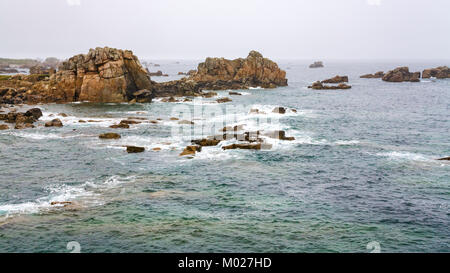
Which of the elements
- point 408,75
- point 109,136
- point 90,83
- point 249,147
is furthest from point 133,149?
point 408,75

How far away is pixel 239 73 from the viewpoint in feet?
486

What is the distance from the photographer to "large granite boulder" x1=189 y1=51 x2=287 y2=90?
474 ft

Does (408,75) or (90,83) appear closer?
(90,83)

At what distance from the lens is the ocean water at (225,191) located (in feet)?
79.0

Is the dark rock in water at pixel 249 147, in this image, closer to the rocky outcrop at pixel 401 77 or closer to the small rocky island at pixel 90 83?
the small rocky island at pixel 90 83

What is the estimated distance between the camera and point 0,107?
80188mm

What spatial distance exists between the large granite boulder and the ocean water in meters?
81.0

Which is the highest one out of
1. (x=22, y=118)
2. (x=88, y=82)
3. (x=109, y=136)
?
(x=88, y=82)

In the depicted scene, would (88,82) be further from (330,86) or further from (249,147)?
(330,86)

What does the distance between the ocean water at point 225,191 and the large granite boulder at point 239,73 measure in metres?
81.0

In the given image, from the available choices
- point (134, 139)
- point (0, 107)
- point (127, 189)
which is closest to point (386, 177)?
point (127, 189)

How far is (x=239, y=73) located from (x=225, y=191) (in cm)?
11846

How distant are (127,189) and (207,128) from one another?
31.0 meters

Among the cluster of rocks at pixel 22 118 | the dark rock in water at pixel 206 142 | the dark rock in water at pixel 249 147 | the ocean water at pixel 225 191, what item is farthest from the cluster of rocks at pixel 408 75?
the cluster of rocks at pixel 22 118
